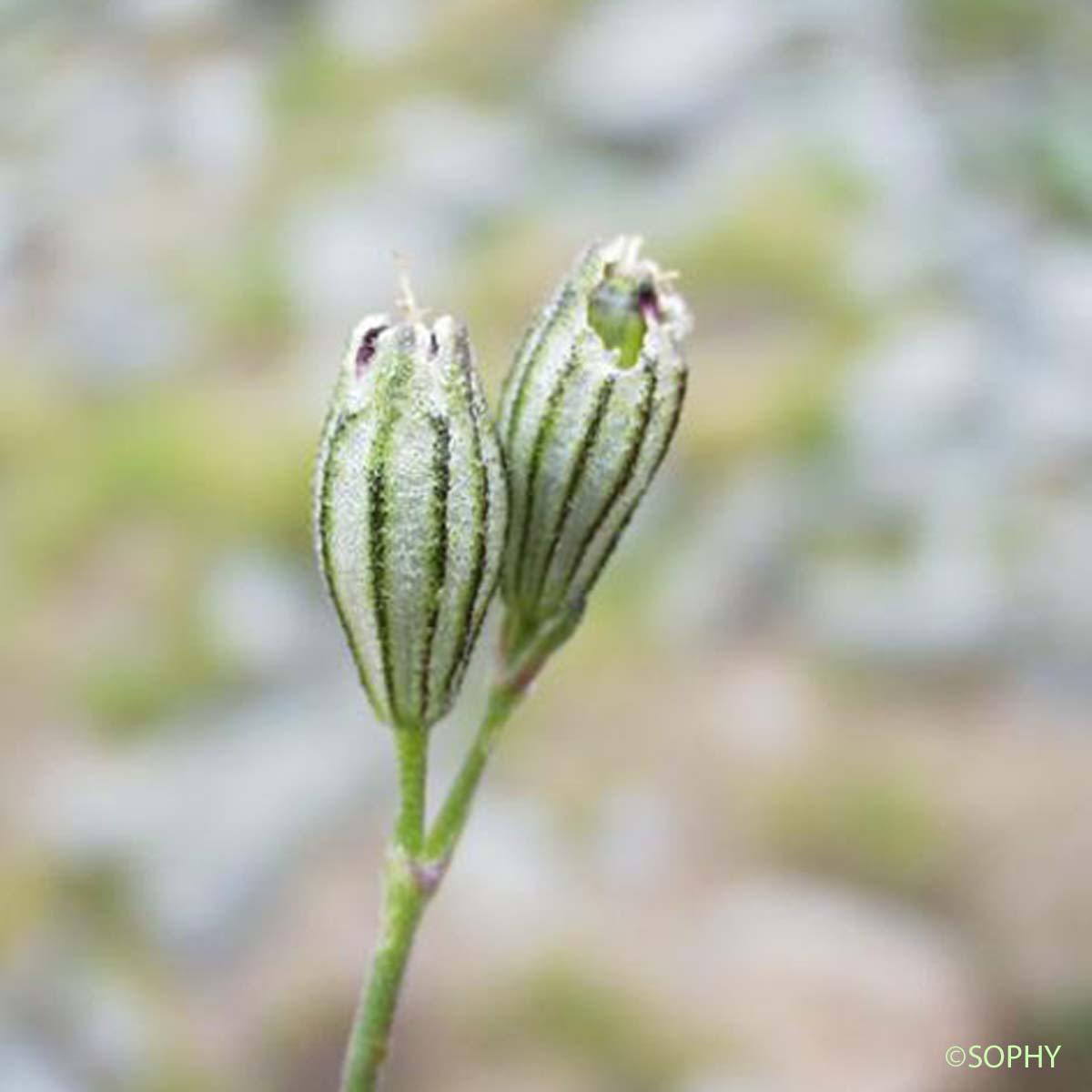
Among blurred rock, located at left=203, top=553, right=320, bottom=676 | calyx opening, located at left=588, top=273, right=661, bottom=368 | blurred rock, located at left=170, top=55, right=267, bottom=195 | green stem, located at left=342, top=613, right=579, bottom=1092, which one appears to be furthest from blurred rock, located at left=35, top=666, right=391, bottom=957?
calyx opening, located at left=588, top=273, right=661, bottom=368

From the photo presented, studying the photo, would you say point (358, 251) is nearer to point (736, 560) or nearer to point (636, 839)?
point (736, 560)

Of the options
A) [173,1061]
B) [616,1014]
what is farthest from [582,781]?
[173,1061]

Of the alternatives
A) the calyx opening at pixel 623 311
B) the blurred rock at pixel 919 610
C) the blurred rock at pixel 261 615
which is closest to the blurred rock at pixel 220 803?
the blurred rock at pixel 261 615

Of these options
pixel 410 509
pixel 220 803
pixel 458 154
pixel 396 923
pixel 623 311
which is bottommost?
pixel 396 923

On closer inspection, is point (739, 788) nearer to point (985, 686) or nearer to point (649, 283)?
point (985, 686)

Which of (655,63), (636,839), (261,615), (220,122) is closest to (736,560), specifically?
(636,839)

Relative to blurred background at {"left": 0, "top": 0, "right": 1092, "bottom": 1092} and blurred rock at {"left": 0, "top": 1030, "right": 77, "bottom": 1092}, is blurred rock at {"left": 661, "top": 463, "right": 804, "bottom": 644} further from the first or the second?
blurred rock at {"left": 0, "top": 1030, "right": 77, "bottom": 1092}
